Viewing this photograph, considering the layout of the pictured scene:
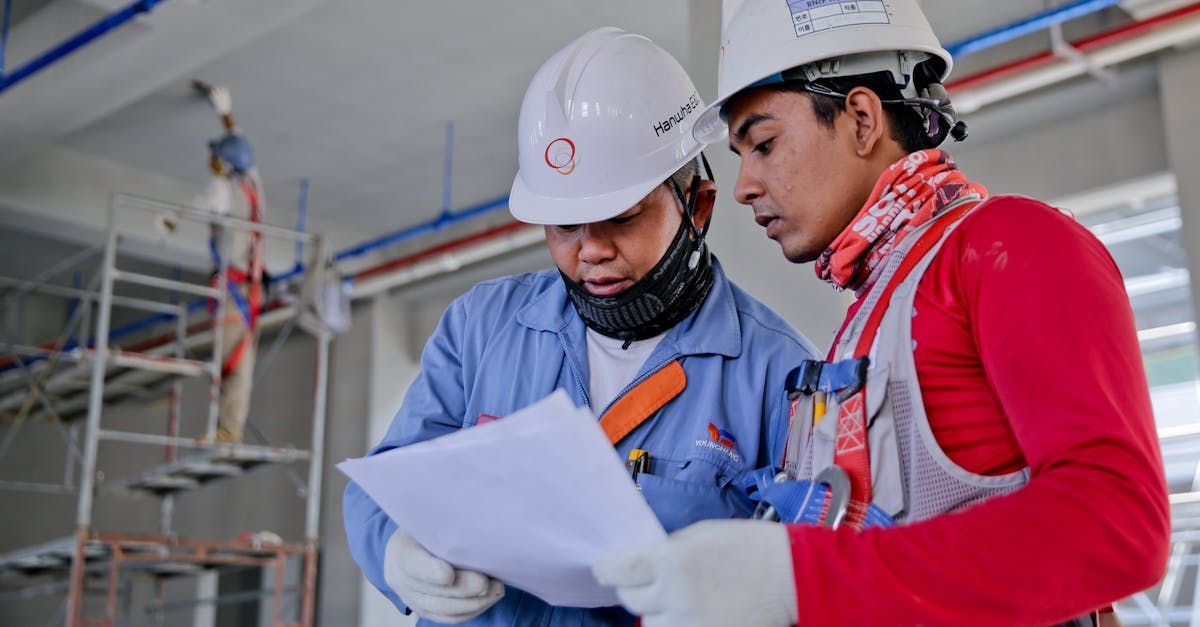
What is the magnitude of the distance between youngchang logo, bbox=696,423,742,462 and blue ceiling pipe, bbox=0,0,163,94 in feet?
17.5

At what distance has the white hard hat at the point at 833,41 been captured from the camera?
1.66 meters

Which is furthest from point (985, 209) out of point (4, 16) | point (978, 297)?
point (4, 16)

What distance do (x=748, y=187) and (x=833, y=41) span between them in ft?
0.77

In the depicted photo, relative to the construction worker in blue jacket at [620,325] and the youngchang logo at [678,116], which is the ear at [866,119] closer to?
the construction worker in blue jacket at [620,325]

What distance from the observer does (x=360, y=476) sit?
1578 millimetres

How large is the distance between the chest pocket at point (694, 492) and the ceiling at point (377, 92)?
5220 mm

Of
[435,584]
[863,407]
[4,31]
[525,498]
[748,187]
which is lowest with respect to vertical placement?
[435,584]

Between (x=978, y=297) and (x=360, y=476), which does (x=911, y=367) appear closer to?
(x=978, y=297)

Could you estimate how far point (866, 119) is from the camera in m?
1.64

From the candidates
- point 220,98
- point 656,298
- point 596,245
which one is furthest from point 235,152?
point 656,298

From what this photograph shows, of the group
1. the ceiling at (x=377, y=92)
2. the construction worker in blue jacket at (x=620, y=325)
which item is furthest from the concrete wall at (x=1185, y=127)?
the construction worker in blue jacket at (x=620, y=325)

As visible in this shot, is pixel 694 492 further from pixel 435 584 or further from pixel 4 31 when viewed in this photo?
pixel 4 31

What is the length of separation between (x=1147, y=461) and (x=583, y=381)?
117cm

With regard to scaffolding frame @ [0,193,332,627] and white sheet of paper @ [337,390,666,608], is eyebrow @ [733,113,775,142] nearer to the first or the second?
white sheet of paper @ [337,390,666,608]
